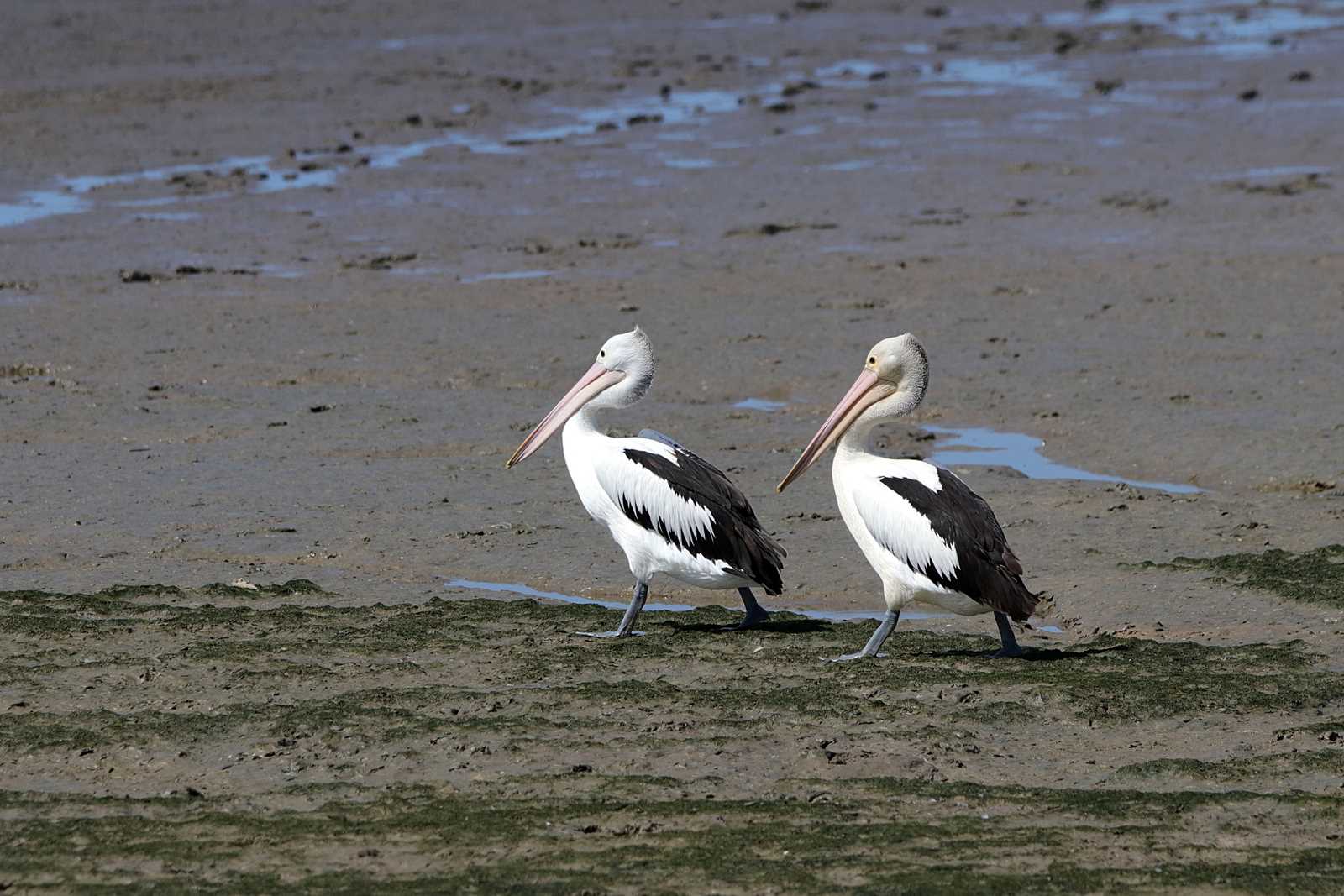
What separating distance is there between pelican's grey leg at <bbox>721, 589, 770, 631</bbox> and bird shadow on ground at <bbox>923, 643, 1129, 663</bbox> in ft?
2.41

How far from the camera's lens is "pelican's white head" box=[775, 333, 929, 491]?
7.66 m

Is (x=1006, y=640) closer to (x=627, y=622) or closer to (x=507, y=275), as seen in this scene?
(x=627, y=622)

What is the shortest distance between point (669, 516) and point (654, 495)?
0.36 ft

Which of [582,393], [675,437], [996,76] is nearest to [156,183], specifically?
[675,437]

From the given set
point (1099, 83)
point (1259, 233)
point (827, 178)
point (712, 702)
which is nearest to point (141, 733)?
point (712, 702)

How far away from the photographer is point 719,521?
24.9 feet

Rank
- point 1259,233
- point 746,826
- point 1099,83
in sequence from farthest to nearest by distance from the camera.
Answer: point 1099,83
point 1259,233
point 746,826

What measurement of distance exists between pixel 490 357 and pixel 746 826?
25.9 feet

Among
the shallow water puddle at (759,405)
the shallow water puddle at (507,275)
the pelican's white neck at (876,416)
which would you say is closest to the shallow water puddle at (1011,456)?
the shallow water puddle at (759,405)

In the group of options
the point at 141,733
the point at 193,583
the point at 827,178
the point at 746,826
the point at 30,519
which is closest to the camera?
the point at 746,826

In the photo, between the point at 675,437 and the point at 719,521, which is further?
the point at 675,437

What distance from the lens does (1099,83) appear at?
25172 mm

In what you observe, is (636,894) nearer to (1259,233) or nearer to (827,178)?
(1259,233)

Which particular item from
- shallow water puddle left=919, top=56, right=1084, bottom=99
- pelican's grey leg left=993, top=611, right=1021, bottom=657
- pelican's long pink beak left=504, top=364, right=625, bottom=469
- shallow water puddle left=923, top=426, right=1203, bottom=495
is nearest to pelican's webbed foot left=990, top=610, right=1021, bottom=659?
pelican's grey leg left=993, top=611, right=1021, bottom=657
